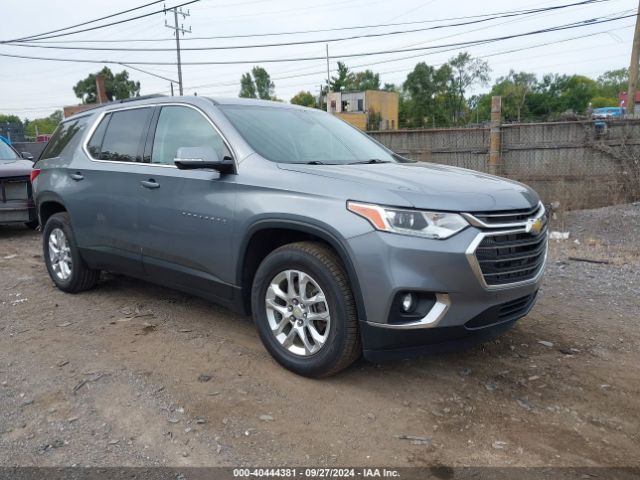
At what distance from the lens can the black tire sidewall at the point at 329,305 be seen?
3.21m

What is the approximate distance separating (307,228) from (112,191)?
2191mm

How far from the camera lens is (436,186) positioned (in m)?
3.26

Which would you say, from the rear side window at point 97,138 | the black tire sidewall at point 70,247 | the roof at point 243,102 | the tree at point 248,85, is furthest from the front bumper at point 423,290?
the tree at point 248,85

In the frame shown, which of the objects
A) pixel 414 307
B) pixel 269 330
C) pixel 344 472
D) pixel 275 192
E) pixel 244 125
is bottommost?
pixel 344 472

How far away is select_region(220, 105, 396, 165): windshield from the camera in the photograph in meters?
3.92

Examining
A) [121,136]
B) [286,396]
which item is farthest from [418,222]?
[121,136]

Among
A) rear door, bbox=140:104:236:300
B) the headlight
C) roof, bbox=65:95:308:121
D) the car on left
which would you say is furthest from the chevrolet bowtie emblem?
the car on left

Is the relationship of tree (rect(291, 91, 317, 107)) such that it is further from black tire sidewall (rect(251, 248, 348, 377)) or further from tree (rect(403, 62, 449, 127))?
black tire sidewall (rect(251, 248, 348, 377))

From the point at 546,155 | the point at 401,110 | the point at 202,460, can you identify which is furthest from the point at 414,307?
the point at 401,110

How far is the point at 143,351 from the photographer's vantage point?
4.00 metres

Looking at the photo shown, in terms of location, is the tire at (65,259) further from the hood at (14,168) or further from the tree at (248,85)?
the tree at (248,85)

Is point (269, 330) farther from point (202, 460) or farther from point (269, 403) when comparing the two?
point (202, 460)

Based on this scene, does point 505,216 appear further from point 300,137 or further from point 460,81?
point 460,81

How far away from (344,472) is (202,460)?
0.70 m
